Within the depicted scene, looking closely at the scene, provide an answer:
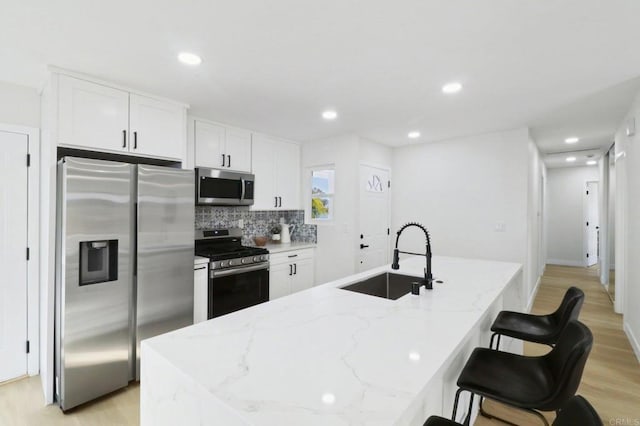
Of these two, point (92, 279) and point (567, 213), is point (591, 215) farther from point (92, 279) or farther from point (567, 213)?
point (92, 279)

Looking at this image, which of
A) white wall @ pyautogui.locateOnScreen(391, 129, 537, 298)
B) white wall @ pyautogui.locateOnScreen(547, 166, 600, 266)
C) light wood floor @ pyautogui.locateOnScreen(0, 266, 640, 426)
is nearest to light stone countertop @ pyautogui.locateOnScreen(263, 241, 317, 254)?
white wall @ pyautogui.locateOnScreen(391, 129, 537, 298)

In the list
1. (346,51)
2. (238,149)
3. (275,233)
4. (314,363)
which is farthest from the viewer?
(275,233)

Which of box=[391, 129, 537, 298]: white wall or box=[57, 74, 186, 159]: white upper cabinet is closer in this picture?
box=[57, 74, 186, 159]: white upper cabinet

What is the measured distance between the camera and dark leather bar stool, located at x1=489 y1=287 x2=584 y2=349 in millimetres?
1838

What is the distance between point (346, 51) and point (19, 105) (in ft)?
8.83

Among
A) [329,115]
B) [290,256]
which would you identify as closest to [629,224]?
[329,115]

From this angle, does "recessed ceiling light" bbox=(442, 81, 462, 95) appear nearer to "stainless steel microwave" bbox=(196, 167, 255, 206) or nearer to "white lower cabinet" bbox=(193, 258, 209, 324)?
"stainless steel microwave" bbox=(196, 167, 255, 206)

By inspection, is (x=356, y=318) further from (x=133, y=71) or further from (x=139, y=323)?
(x=133, y=71)

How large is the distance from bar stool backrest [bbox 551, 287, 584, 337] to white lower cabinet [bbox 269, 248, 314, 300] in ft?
8.97

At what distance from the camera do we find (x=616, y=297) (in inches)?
162

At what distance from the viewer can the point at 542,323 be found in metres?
2.08

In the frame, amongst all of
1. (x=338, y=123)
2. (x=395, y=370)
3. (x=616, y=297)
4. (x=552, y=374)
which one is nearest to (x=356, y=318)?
(x=395, y=370)

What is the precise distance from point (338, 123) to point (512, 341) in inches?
108

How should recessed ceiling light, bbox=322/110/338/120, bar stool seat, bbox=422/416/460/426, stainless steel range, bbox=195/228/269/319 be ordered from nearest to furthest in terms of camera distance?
1. bar stool seat, bbox=422/416/460/426
2. stainless steel range, bbox=195/228/269/319
3. recessed ceiling light, bbox=322/110/338/120
